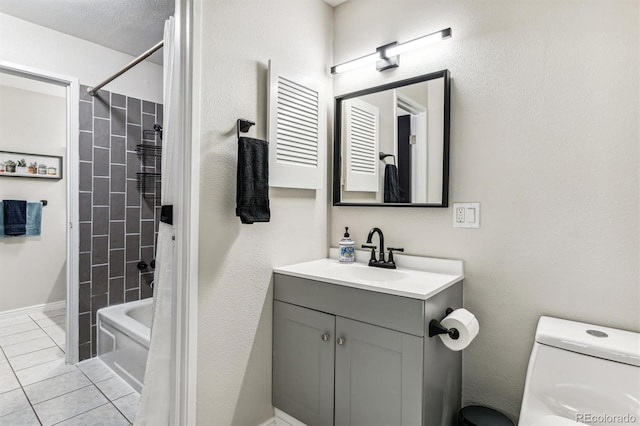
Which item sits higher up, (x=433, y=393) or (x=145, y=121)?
(x=145, y=121)

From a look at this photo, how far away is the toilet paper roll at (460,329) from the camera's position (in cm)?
131

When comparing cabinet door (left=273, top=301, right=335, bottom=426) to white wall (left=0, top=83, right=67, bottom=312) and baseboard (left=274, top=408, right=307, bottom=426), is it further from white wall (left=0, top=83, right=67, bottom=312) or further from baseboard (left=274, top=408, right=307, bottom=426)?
Result: white wall (left=0, top=83, right=67, bottom=312)

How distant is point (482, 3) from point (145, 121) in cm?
266

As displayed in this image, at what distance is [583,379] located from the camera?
3.76ft

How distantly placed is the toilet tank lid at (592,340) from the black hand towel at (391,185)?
35.4 inches

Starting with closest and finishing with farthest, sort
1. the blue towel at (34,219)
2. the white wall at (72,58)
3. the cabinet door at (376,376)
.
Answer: the cabinet door at (376,376), the white wall at (72,58), the blue towel at (34,219)

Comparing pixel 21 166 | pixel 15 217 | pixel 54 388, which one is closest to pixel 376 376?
pixel 54 388

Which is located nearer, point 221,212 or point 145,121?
point 221,212

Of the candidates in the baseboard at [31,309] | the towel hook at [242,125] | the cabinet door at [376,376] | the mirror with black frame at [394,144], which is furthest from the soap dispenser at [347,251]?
→ the baseboard at [31,309]

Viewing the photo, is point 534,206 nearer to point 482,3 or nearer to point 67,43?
point 482,3

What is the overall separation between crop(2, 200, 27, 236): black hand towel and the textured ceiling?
68.2 inches

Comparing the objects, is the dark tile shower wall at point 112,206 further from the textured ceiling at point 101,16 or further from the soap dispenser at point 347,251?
the soap dispenser at point 347,251

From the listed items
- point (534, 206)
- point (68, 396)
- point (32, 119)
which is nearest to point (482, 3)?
point (534, 206)

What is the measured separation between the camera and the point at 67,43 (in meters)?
2.56
